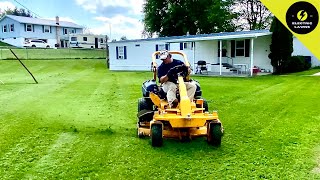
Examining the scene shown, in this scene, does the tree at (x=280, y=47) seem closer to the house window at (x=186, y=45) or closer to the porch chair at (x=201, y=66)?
the porch chair at (x=201, y=66)

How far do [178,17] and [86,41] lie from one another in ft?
57.0

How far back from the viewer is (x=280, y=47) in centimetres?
1905

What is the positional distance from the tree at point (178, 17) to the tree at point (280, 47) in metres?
16.9

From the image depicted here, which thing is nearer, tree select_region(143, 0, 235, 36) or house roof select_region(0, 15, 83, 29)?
tree select_region(143, 0, 235, 36)

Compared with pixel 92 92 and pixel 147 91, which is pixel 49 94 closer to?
pixel 92 92

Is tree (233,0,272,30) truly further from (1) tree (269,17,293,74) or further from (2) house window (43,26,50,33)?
(2) house window (43,26,50,33)

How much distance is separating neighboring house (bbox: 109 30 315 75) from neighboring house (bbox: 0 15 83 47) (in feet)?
83.8

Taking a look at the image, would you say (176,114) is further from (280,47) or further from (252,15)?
(252,15)

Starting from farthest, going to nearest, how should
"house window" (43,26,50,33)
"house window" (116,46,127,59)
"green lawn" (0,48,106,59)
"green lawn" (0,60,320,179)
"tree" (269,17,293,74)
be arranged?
1. "house window" (43,26,50,33)
2. "green lawn" (0,48,106,59)
3. "house window" (116,46,127,59)
4. "tree" (269,17,293,74)
5. "green lawn" (0,60,320,179)

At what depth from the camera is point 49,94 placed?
36.4ft

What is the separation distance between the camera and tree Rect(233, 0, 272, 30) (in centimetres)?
3428

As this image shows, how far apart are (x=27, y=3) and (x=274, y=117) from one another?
5.28 meters

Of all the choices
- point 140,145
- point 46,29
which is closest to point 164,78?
point 140,145

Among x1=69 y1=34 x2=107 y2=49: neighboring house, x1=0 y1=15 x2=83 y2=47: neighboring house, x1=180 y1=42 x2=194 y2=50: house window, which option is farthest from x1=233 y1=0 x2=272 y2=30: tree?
x1=0 y1=15 x2=83 y2=47: neighboring house
